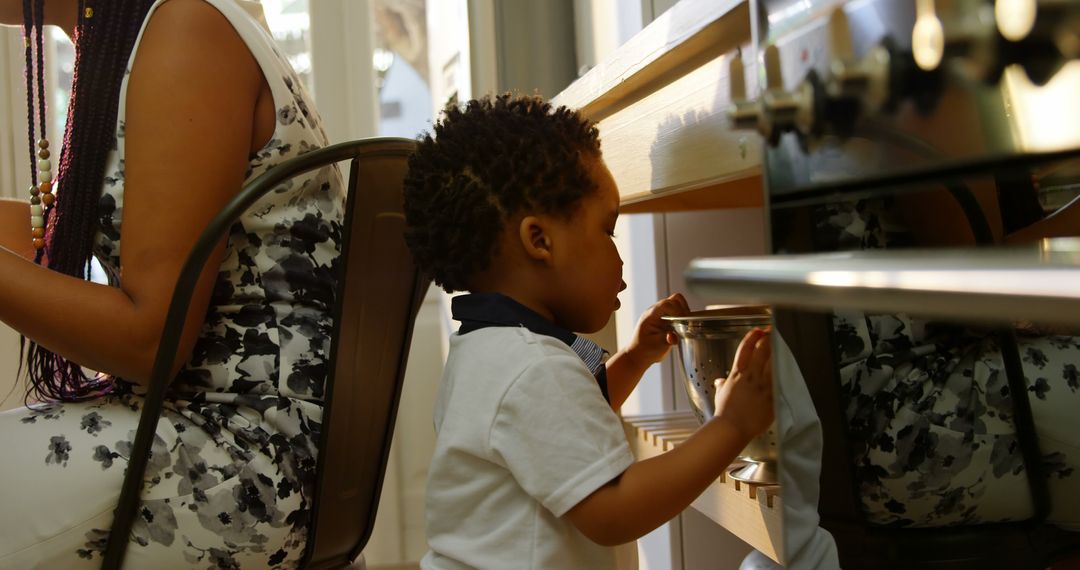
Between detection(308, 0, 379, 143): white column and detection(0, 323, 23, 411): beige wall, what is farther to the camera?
A: detection(308, 0, 379, 143): white column

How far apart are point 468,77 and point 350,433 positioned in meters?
1.30

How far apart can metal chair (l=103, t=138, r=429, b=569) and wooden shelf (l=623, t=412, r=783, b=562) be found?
0.31m

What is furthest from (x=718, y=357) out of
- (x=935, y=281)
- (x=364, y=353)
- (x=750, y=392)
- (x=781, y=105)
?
(x=935, y=281)

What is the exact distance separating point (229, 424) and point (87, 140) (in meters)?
0.34

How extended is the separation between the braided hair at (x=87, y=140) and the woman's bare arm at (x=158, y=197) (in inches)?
3.8

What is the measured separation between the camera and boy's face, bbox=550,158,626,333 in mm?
961

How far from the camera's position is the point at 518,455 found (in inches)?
33.5

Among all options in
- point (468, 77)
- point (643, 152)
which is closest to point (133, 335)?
point (643, 152)

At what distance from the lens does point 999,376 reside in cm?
44

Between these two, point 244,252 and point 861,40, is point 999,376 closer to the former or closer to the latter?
point 861,40

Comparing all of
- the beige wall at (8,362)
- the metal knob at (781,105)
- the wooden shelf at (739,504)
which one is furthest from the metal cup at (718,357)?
the beige wall at (8,362)

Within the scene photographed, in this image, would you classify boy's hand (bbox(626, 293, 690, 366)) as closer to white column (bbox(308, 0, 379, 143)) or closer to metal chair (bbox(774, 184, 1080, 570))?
metal chair (bbox(774, 184, 1080, 570))

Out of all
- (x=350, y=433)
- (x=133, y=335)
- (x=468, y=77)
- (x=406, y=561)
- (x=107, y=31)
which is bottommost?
(x=406, y=561)

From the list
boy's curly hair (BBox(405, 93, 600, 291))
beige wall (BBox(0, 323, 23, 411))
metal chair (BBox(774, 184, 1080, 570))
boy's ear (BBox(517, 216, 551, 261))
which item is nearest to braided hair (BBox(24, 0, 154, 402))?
boy's curly hair (BBox(405, 93, 600, 291))
